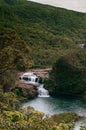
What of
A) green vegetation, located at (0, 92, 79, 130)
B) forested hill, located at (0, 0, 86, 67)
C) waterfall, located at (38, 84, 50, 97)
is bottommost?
forested hill, located at (0, 0, 86, 67)

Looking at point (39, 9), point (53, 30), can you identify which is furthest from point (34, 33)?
point (39, 9)

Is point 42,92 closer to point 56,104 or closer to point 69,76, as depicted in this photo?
point 69,76

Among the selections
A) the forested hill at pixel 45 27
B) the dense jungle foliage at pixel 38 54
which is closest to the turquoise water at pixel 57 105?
the dense jungle foliage at pixel 38 54

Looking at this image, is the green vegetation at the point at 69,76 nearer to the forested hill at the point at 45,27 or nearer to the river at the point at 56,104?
the river at the point at 56,104

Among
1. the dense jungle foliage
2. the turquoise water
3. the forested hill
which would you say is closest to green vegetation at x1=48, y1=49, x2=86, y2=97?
the dense jungle foliage

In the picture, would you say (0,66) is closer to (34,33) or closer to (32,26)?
(34,33)

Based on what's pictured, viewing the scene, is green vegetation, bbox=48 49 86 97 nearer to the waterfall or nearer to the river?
the waterfall

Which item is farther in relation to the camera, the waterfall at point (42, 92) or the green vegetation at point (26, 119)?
the waterfall at point (42, 92)
